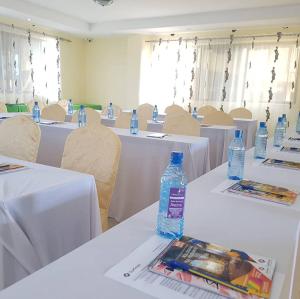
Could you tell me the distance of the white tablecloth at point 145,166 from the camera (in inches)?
93.1

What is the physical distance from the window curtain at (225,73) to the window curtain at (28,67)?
1.95m

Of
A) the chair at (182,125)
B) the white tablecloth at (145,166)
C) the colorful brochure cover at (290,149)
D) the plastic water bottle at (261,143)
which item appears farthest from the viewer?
the chair at (182,125)

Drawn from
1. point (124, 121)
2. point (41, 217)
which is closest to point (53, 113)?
point (124, 121)

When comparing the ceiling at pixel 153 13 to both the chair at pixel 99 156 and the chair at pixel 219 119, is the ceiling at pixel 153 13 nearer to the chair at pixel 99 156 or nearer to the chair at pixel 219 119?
the chair at pixel 219 119

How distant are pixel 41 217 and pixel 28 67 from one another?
5638mm

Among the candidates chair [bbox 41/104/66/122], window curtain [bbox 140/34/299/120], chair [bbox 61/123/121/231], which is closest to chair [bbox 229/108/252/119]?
window curtain [bbox 140/34/299/120]

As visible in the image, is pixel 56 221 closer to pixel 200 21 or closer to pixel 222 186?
pixel 222 186

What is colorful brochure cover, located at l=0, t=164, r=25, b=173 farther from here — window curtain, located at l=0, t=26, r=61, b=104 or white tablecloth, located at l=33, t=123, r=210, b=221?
window curtain, located at l=0, t=26, r=61, b=104

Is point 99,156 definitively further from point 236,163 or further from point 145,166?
point 145,166

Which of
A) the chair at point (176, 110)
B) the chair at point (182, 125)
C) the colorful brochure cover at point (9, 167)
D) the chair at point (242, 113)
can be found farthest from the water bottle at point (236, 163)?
the chair at point (242, 113)

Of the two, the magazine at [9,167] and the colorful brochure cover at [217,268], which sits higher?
the magazine at [9,167]

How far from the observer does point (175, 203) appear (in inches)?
30.6

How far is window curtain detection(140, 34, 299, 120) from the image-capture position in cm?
568

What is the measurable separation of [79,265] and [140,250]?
145 mm
